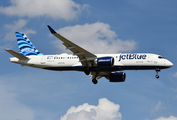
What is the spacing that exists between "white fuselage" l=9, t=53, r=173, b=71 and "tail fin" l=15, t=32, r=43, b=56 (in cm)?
464

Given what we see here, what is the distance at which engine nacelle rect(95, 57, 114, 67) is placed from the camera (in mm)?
50281

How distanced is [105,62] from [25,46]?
70.8ft

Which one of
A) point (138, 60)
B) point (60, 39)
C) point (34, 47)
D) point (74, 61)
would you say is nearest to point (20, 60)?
point (34, 47)

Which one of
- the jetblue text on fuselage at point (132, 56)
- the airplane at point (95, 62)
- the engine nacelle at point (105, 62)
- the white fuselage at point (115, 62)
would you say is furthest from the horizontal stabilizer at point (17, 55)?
the jetblue text on fuselage at point (132, 56)

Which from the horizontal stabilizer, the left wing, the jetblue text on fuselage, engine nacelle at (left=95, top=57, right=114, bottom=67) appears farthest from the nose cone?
the horizontal stabilizer

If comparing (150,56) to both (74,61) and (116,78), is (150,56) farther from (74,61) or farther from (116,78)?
(74,61)

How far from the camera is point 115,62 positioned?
5234 centimetres

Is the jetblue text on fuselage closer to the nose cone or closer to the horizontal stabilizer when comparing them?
the nose cone

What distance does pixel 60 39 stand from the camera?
4572cm

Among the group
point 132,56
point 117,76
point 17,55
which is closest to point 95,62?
point 132,56

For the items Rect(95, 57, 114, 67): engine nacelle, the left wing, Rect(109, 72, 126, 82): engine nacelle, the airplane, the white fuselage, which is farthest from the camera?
Rect(109, 72, 126, 82): engine nacelle

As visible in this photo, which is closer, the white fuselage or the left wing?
the left wing

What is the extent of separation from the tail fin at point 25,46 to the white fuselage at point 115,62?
4640 mm

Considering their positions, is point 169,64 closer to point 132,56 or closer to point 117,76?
point 132,56
